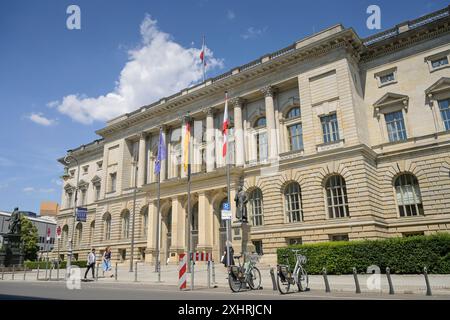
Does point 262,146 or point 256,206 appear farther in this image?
point 262,146

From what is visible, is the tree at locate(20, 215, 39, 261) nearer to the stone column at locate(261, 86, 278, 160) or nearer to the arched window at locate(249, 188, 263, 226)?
the arched window at locate(249, 188, 263, 226)

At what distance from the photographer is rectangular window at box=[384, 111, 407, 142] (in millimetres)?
29705

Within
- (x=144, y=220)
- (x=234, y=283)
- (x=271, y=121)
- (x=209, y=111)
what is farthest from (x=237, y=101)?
(x=234, y=283)

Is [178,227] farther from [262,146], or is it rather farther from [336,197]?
[336,197]

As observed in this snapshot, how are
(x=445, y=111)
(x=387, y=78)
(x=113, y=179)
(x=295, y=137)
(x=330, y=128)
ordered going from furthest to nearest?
(x=113, y=179) < (x=295, y=137) < (x=387, y=78) < (x=330, y=128) < (x=445, y=111)

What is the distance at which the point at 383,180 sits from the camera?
2969 centimetres

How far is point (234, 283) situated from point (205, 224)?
21315 mm

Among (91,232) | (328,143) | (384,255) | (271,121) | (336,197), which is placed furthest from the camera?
(91,232)

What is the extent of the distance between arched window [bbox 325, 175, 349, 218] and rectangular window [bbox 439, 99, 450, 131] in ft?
29.3

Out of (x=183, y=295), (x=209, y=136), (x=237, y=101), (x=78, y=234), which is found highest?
(x=237, y=101)

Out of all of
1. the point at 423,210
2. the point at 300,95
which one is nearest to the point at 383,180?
the point at 423,210

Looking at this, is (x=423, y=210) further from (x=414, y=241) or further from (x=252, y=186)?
(x=252, y=186)

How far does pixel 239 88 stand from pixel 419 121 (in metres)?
17.3

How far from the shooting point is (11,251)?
114 ft
